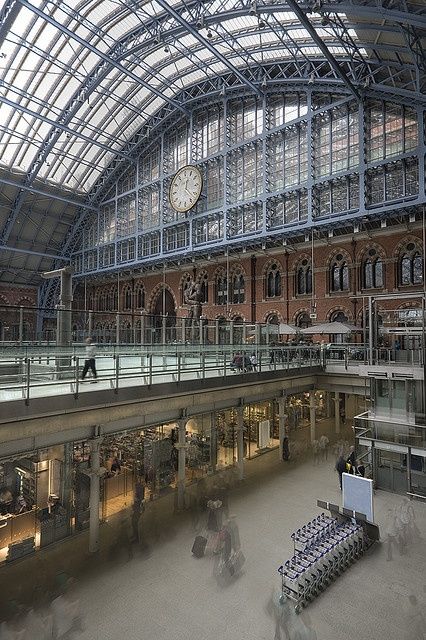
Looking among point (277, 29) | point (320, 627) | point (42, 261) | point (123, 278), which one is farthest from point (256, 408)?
point (42, 261)

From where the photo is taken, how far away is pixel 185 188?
1425 inches

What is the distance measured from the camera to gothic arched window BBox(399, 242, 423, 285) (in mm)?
24781

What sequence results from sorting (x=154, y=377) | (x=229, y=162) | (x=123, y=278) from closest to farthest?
(x=154, y=377) → (x=229, y=162) → (x=123, y=278)

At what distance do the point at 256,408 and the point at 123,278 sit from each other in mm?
30525

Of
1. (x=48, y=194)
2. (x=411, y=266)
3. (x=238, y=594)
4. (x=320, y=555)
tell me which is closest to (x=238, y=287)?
(x=411, y=266)

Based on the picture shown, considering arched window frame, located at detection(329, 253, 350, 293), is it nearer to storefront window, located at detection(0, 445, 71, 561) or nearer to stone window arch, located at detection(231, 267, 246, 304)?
stone window arch, located at detection(231, 267, 246, 304)

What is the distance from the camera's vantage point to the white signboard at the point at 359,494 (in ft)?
33.5

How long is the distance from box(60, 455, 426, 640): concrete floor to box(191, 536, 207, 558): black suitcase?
0.17 meters

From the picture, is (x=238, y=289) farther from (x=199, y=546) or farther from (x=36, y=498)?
(x=199, y=546)

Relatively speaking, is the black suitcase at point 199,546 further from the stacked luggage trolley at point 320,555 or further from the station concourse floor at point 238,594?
the stacked luggage trolley at point 320,555

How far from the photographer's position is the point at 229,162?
1308 inches

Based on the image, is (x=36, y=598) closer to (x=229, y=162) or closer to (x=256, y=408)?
(x=256, y=408)

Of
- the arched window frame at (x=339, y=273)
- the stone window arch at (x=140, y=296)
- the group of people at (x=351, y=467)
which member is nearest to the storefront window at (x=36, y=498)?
the group of people at (x=351, y=467)

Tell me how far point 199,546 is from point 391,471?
24.2ft
